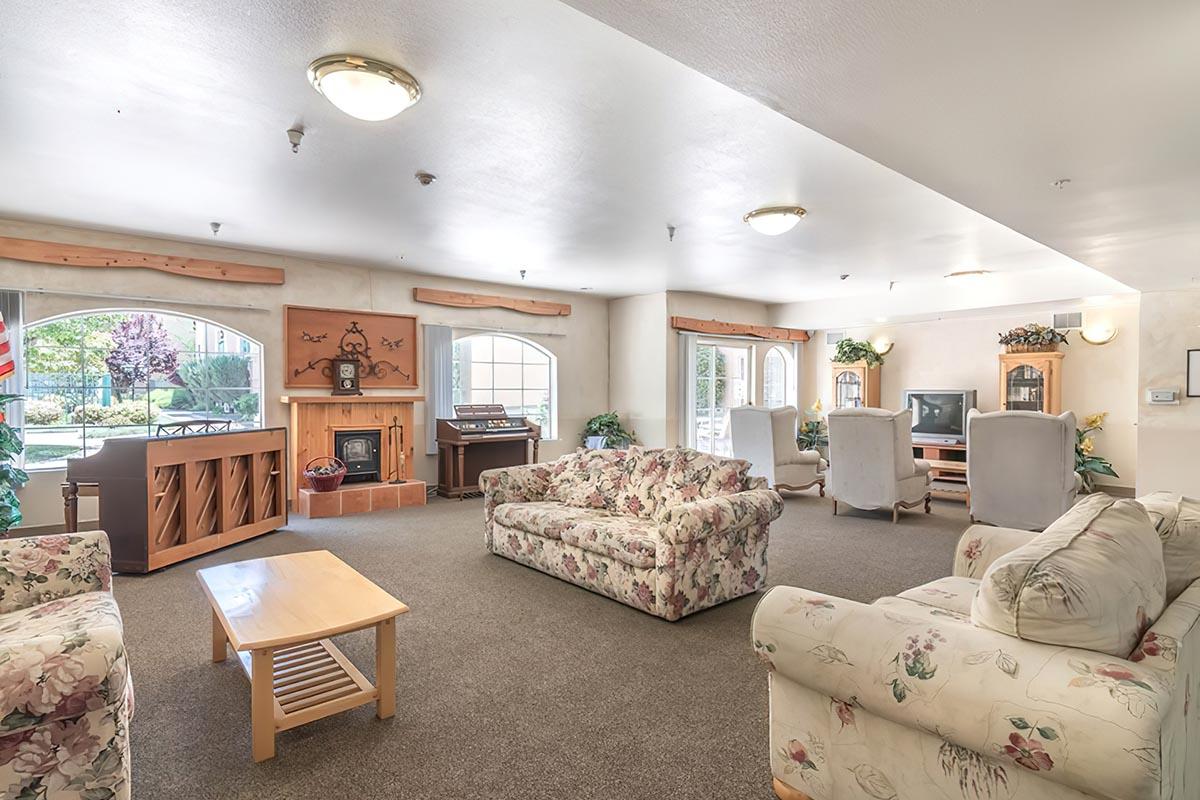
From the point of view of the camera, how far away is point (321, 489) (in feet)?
19.7

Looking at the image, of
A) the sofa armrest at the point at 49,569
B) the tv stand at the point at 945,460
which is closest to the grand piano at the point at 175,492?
the sofa armrest at the point at 49,569

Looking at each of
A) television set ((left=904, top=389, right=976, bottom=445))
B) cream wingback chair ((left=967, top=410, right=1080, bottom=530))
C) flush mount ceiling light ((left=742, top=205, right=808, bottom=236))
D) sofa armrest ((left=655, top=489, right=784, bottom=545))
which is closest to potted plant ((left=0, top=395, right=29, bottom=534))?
sofa armrest ((left=655, top=489, right=784, bottom=545))

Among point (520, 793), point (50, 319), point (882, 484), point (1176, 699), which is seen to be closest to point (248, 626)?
point (520, 793)

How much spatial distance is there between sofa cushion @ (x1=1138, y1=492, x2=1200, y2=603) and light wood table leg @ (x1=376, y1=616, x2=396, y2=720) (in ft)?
7.97

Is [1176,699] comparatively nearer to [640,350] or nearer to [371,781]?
[371,781]

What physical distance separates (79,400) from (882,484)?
7.12 metres

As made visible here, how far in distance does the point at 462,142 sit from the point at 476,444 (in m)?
4.49

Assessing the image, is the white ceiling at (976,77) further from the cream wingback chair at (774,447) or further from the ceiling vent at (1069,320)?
the ceiling vent at (1069,320)

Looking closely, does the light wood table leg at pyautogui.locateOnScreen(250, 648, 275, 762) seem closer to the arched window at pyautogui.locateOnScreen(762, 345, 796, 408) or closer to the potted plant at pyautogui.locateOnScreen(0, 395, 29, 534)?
the potted plant at pyautogui.locateOnScreen(0, 395, 29, 534)

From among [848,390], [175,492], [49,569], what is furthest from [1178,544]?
[848,390]

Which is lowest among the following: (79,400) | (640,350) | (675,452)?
(675,452)

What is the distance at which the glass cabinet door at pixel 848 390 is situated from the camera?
940 cm

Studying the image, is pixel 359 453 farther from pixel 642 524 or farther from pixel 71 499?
pixel 642 524

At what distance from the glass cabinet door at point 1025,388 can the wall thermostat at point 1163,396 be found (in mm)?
1453
